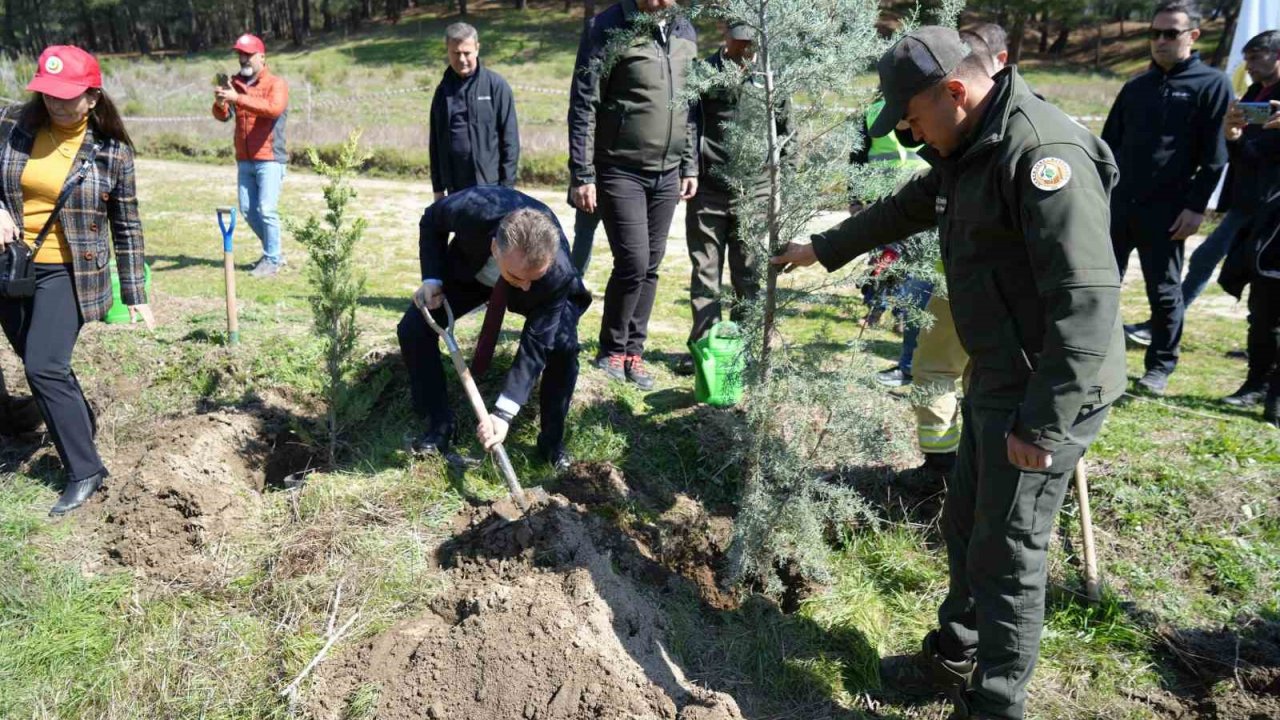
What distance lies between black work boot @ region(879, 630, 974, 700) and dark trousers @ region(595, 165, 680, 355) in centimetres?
257

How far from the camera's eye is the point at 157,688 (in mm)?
3373

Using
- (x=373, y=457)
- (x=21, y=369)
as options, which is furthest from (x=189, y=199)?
(x=373, y=457)

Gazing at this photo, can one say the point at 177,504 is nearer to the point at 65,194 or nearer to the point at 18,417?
the point at 65,194

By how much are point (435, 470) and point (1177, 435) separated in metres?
4.17

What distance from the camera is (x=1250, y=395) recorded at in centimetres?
548

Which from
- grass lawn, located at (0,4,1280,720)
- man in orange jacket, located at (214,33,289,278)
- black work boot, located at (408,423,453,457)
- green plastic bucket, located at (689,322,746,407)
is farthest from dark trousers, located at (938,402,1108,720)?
man in orange jacket, located at (214,33,289,278)

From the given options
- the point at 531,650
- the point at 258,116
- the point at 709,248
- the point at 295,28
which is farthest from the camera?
the point at 295,28

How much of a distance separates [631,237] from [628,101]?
0.79 meters

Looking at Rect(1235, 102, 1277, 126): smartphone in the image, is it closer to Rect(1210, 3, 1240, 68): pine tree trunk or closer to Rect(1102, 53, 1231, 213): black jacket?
Rect(1102, 53, 1231, 213): black jacket

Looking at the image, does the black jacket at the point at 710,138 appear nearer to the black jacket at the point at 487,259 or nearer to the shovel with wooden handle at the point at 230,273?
the black jacket at the point at 487,259

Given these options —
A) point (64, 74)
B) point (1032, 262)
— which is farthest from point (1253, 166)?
point (64, 74)

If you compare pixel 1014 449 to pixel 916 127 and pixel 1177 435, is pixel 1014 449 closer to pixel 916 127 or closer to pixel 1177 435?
pixel 916 127

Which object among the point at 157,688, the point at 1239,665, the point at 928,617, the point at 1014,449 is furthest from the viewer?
the point at 928,617

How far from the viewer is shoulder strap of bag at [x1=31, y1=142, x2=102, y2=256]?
13.7ft
